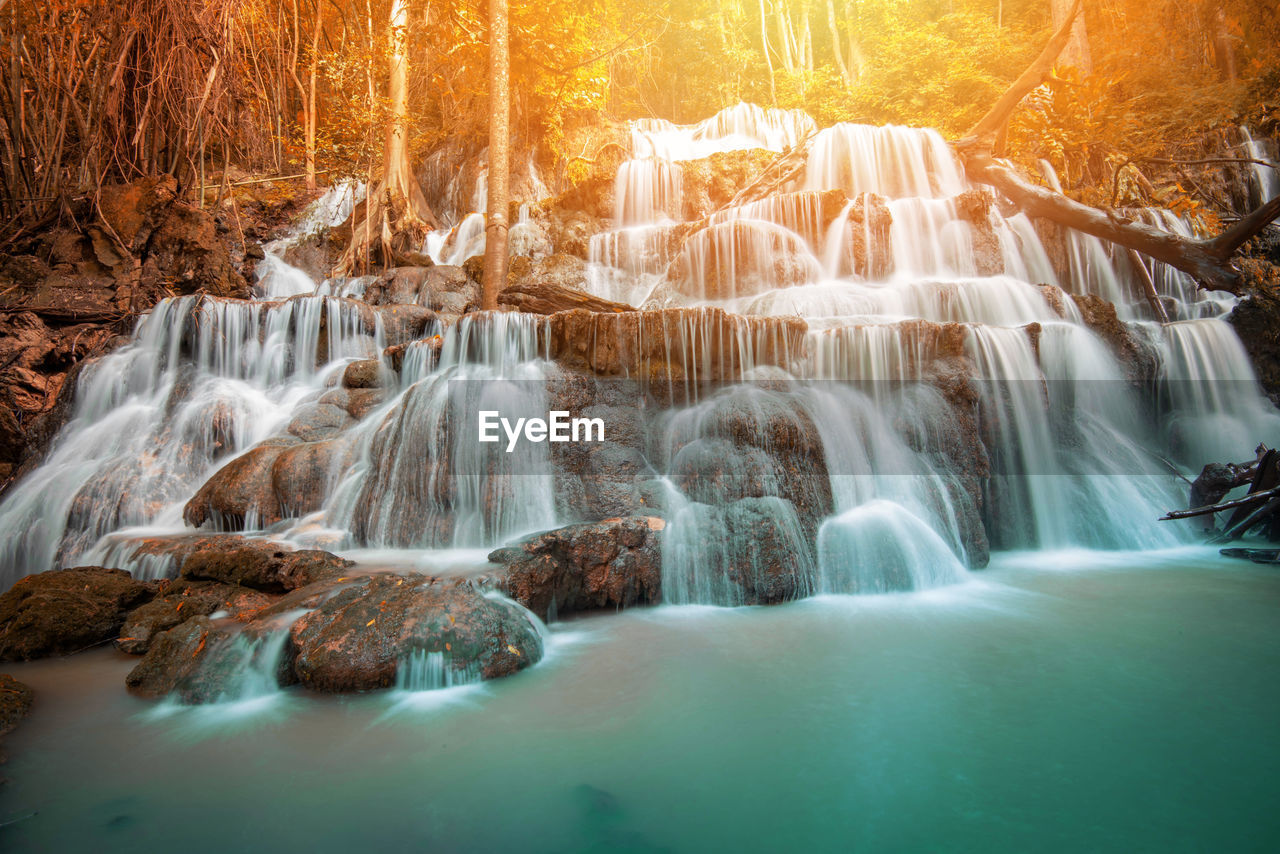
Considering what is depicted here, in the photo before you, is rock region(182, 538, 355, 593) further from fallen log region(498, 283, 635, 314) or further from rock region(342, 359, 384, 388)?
fallen log region(498, 283, 635, 314)

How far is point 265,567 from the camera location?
4.18 metres

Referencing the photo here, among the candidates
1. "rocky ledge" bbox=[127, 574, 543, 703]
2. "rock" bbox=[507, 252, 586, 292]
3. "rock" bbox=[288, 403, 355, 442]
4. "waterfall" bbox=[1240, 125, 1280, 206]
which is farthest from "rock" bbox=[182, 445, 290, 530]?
"waterfall" bbox=[1240, 125, 1280, 206]

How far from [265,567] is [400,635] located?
1720mm

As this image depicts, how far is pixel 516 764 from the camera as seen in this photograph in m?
2.39

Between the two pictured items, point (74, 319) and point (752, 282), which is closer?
point (74, 319)

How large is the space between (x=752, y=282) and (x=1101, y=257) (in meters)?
5.98

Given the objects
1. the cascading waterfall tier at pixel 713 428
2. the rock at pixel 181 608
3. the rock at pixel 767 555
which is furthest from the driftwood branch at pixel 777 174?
the rock at pixel 181 608

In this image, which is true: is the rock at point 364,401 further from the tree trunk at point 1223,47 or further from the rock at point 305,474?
the tree trunk at point 1223,47

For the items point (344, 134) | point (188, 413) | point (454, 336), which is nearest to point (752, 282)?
point (454, 336)

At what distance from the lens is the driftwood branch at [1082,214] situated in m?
7.05

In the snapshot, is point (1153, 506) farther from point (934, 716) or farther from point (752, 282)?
point (752, 282)

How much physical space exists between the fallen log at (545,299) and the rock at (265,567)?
5.44 metres

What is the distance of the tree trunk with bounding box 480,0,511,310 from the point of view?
30.1 ft

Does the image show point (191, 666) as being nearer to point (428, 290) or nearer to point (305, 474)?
point (305, 474)
